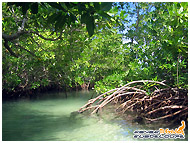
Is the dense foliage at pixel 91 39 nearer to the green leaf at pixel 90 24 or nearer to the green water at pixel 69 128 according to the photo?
the green leaf at pixel 90 24

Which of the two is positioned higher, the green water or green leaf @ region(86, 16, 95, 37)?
green leaf @ region(86, 16, 95, 37)

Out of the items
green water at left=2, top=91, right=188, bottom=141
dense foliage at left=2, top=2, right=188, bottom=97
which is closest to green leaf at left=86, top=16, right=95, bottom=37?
dense foliage at left=2, top=2, right=188, bottom=97

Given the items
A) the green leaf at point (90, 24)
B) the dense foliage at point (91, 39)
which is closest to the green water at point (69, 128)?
the dense foliage at point (91, 39)

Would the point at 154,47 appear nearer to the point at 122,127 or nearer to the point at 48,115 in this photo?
the point at 122,127

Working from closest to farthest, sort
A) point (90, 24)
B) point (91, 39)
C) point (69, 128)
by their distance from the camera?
point (90, 24) < point (69, 128) < point (91, 39)

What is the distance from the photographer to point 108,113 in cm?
516

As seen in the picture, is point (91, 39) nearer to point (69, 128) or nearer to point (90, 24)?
point (69, 128)

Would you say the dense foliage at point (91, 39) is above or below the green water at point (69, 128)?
above

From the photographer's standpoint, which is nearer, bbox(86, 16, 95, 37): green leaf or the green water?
bbox(86, 16, 95, 37): green leaf

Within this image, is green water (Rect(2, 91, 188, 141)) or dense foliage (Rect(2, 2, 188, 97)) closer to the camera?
dense foliage (Rect(2, 2, 188, 97))

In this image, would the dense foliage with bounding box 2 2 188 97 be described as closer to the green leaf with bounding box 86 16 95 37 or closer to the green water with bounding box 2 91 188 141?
the green leaf with bounding box 86 16 95 37

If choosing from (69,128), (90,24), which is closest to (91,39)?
(69,128)

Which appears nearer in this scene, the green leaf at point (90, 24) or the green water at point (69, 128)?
the green leaf at point (90, 24)

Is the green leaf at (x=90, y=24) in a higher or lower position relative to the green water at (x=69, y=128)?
higher
